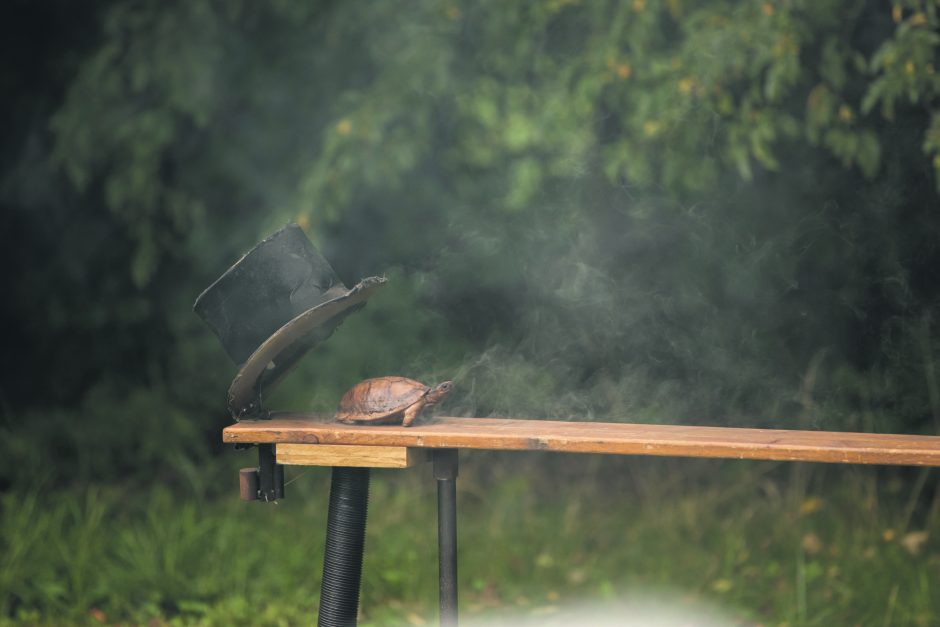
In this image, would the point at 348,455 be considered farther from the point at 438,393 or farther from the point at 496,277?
the point at 496,277

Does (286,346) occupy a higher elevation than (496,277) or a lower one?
lower

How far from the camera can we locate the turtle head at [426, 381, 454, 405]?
324 cm

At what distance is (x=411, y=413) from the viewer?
3.20 meters

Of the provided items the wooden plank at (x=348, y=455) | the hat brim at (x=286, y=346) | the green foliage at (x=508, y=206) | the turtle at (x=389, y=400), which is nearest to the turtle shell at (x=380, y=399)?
the turtle at (x=389, y=400)

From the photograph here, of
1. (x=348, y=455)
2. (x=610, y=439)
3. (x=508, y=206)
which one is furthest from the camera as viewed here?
(x=508, y=206)

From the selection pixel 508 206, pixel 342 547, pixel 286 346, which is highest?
pixel 508 206

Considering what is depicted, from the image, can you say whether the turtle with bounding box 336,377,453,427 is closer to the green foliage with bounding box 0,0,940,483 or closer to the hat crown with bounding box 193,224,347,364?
the hat crown with bounding box 193,224,347,364

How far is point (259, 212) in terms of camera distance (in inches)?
235

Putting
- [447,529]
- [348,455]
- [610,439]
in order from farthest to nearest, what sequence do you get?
[447,529] < [348,455] < [610,439]

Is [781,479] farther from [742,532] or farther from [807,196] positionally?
[807,196]

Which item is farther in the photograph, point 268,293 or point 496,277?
point 496,277

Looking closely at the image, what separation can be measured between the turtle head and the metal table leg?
0.15m

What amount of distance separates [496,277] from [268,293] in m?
2.08

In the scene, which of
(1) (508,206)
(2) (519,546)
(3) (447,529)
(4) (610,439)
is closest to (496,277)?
(1) (508,206)
